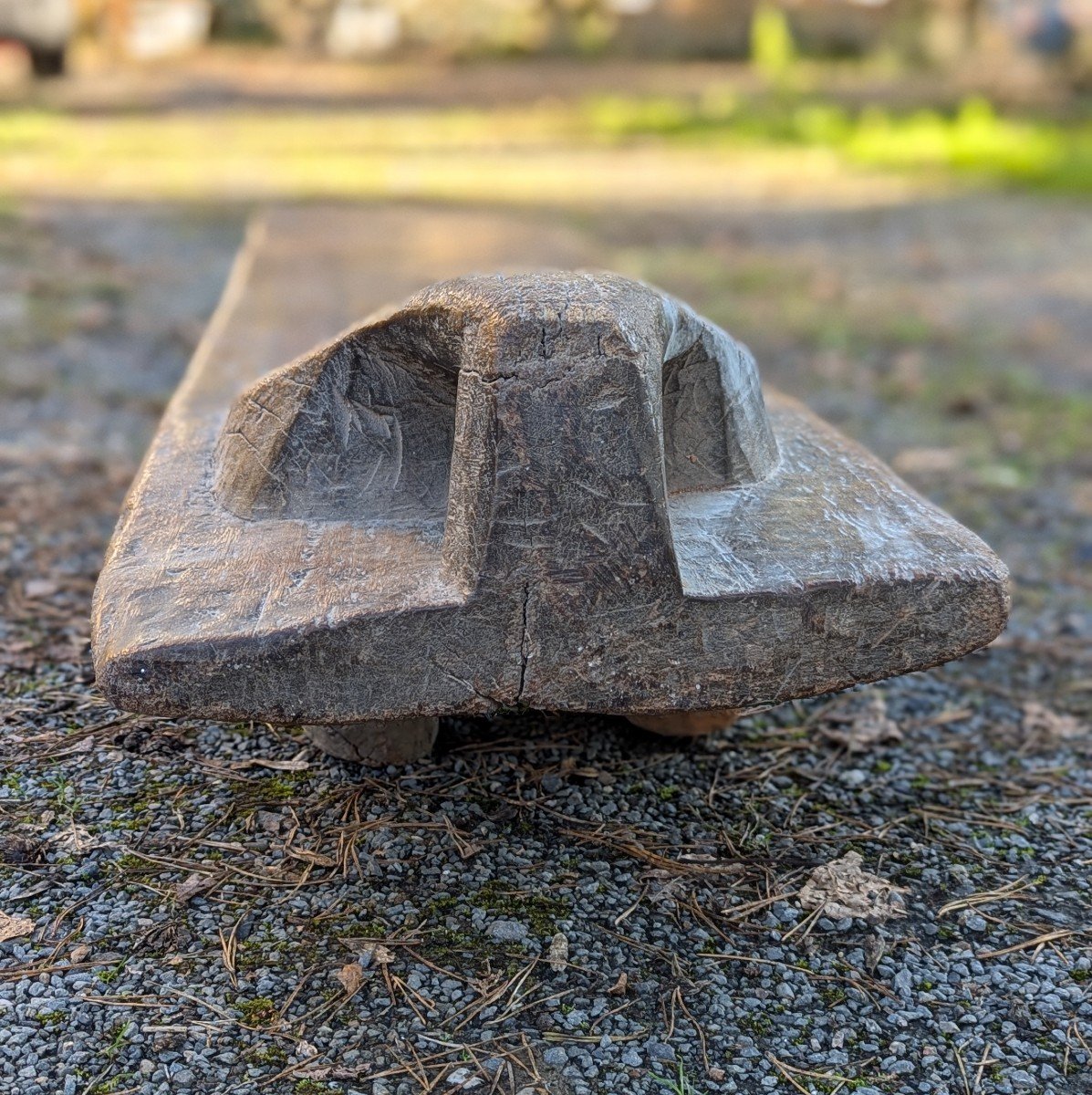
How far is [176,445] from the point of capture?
2.13 m

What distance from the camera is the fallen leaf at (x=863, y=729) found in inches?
88.5

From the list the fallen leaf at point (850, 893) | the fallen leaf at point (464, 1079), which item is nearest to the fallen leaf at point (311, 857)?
the fallen leaf at point (464, 1079)

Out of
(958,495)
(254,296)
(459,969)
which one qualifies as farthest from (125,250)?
(459,969)

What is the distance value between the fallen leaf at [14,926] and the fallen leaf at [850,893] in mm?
1031

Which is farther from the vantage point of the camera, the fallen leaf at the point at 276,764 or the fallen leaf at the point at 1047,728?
the fallen leaf at the point at 1047,728

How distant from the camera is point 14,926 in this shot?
1.65m

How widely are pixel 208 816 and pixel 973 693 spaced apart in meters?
1.47

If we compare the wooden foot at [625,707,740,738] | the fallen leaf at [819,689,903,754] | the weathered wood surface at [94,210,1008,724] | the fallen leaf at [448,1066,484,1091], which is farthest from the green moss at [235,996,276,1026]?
the fallen leaf at [819,689,903,754]

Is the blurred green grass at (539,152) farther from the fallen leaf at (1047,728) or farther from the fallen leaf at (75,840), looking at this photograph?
the fallen leaf at (75,840)

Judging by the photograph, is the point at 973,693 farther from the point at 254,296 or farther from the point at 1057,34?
the point at 1057,34

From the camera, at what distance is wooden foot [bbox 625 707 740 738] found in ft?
6.68

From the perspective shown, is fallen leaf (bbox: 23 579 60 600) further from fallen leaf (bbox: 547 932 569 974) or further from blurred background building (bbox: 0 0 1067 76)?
blurred background building (bbox: 0 0 1067 76)

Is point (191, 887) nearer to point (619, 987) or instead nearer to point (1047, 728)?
point (619, 987)

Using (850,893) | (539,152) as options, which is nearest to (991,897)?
(850,893)
